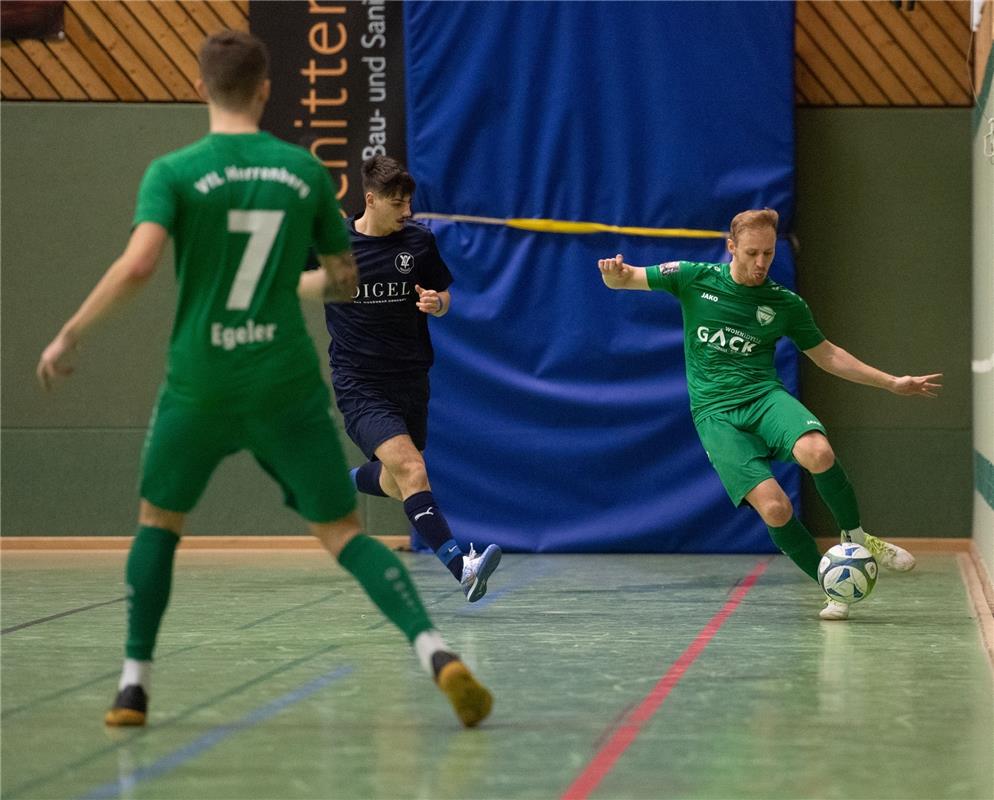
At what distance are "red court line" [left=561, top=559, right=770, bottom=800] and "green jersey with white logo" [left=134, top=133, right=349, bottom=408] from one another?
1270 mm

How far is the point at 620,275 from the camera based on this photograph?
7.07 m

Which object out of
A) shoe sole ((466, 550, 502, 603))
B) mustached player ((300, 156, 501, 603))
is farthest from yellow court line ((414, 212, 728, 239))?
shoe sole ((466, 550, 502, 603))

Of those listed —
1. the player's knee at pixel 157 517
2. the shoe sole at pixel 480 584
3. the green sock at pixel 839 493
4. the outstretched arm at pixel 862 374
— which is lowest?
the shoe sole at pixel 480 584

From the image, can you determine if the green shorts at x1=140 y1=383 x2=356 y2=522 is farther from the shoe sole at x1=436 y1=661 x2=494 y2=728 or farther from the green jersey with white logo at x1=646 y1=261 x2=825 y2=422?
the green jersey with white logo at x1=646 y1=261 x2=825 y2=422

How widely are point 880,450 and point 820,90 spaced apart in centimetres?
249

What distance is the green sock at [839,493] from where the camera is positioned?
6.89 metres

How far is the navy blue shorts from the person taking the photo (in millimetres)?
7180

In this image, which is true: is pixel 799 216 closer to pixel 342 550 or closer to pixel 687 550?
pixel 687 550

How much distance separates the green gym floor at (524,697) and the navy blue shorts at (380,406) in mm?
809

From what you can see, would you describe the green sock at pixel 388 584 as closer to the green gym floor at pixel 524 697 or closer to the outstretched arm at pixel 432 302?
the green gym floor at pixel 524 697

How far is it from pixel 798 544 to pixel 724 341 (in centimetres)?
105

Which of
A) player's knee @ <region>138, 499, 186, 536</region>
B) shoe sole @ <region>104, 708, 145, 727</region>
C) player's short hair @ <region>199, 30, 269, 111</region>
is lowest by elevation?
shoe sole @ <region>104, 708, 145, 727</region>

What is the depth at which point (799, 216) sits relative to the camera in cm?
1031

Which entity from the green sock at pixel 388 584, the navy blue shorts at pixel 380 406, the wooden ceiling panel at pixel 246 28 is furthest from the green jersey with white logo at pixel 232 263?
the wooden ceiling panel at pixel 246 28
